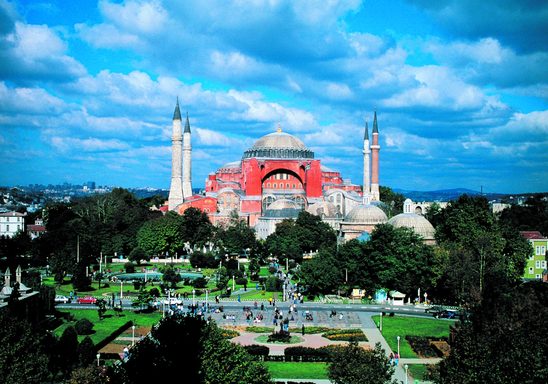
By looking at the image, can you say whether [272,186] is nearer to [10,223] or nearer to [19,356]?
[10,223]

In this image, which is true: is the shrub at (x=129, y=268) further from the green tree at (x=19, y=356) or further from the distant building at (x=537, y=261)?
the green tree at (x=19, y=356)

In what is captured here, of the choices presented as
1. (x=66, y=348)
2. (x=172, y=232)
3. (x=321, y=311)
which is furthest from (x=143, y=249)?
(x=66, y=348)

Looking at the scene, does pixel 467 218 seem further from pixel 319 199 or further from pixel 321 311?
pixel 319 199

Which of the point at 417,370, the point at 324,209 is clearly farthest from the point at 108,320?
the point at 324,209

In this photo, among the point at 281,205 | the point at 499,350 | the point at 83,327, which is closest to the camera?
the point at 499,350

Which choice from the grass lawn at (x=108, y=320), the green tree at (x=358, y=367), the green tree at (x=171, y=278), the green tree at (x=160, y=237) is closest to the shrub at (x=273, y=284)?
the green tree at (x=171, y=278)

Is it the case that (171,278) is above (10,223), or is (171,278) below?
below

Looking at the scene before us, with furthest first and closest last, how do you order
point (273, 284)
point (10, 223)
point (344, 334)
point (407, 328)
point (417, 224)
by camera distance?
point (10, 223) → point (417, 224) → point (273, 284) → point (407, 328) → point (344, 334)
